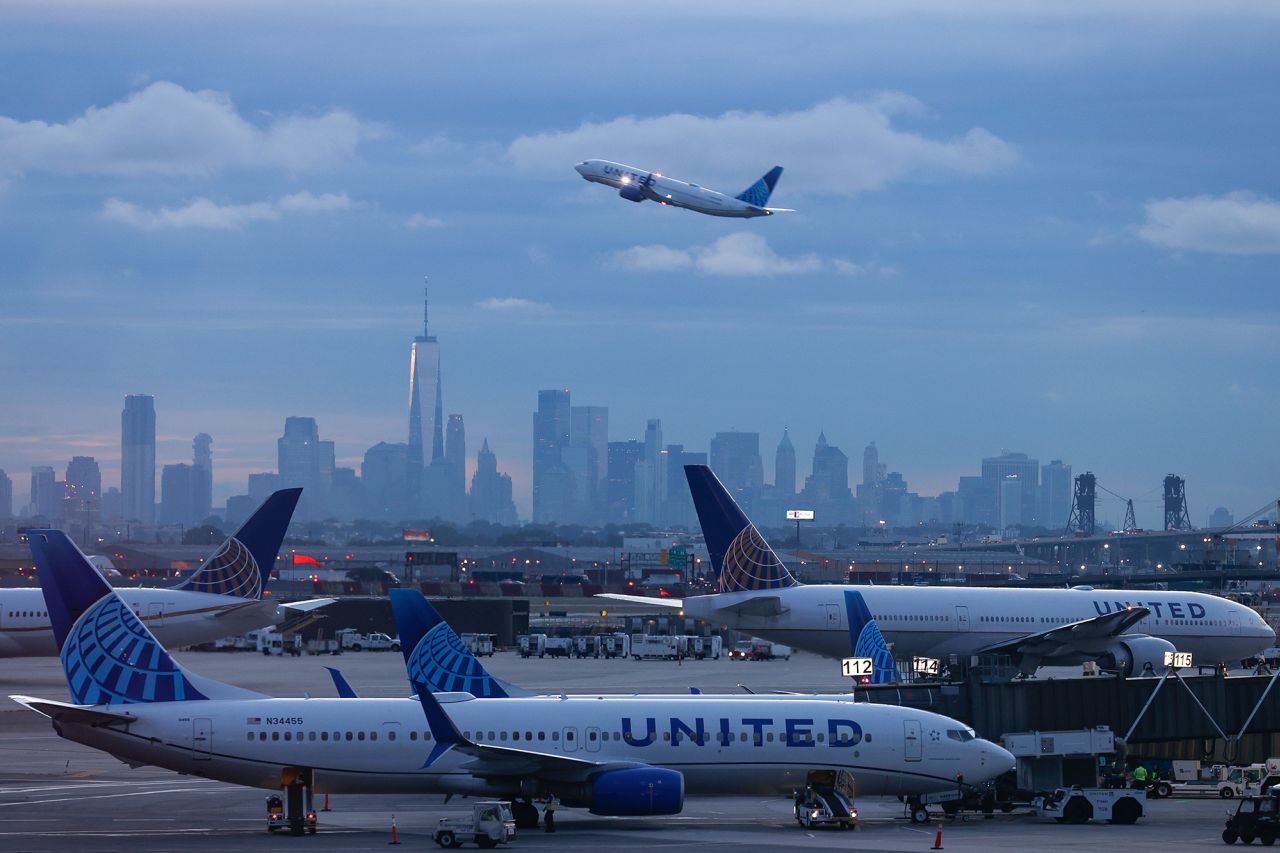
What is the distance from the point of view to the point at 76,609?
38.3 meters

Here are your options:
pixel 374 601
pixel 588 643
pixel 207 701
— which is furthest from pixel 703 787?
pixel 374 601

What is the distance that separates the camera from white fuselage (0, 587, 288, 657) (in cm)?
7275

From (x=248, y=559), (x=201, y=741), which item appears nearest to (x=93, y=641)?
(x=201, y=741)

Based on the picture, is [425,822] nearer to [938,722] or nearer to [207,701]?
[207,701]

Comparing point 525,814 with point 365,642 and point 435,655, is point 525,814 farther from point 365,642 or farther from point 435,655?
point 365,642

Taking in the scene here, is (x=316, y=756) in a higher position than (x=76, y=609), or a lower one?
lower

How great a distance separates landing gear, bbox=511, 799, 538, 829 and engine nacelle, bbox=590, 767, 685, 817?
179cm

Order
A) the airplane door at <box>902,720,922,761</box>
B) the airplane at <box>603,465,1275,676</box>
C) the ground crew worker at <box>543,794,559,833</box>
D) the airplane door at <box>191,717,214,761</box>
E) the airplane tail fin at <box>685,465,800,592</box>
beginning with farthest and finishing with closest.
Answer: the airplane tail fin at <box>685,465,800,592</box> < the airplane at <box>603,465,1275,676</box> < the airplane door at <box>902,720,922,761</box> < the ground crew worker at <box>543,794,559,833</box> < the airplane door at <box>191,717,214,761</box>

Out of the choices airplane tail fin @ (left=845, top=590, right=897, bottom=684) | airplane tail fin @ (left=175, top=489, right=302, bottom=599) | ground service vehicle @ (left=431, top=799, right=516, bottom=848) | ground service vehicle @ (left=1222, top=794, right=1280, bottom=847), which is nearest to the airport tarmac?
ground service vehicle @ (left=1222, top=794, right=1280, bottom=847)

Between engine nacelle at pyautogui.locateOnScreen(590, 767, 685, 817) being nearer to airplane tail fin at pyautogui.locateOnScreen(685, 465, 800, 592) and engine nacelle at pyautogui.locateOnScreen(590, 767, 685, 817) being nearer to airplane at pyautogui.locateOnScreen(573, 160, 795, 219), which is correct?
airplane tail fin at pyautogui.locateOnScreen(685, 465, 800, 592)

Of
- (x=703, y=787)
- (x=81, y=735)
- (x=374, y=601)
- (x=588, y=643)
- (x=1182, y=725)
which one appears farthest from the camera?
(x=374, y=601)

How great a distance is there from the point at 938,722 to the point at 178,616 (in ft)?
138

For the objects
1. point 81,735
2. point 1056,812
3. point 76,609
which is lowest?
point 1056,812

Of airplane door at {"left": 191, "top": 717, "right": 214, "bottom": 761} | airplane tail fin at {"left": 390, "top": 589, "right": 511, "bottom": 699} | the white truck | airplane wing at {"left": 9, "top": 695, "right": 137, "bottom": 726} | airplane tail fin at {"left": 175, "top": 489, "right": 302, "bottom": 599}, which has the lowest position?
the white truck
